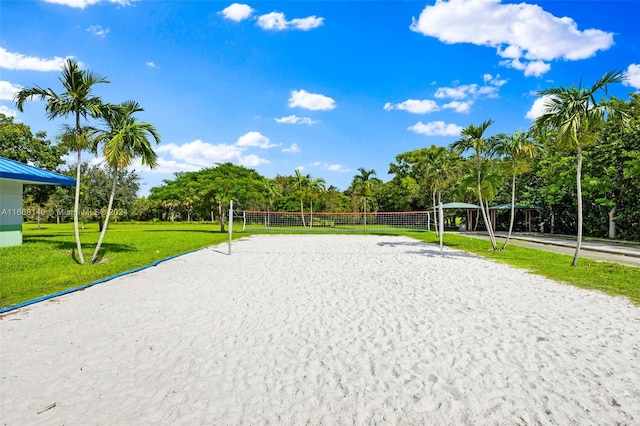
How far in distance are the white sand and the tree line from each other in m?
4.77

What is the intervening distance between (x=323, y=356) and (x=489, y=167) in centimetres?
1470

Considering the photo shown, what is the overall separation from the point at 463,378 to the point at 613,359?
1.77m

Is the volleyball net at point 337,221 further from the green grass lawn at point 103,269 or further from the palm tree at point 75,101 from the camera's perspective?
the palm tree at point 75,101

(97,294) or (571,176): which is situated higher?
(571,176)

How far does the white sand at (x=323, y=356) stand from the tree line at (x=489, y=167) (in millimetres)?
4765

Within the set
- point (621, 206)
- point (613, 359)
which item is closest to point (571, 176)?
point (621, 206)

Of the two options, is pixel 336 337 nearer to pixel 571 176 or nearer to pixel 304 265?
pixel 304 265

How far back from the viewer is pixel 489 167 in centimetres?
1584

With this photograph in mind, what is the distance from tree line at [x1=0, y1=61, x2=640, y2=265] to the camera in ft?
29.8

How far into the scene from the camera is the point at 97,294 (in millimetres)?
6512

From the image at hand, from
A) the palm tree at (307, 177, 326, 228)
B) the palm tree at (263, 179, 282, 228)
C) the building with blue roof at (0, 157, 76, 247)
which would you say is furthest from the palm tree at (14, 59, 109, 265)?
the palm tree at (307, 177, 326, 228)

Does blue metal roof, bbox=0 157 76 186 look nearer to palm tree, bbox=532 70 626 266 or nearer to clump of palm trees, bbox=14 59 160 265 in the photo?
clump of palm trees, bbox=14 59 160 265

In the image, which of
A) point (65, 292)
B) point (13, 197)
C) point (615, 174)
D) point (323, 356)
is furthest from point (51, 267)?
point (615, 174)

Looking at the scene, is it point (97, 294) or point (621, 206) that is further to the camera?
A: point (621, 206)
